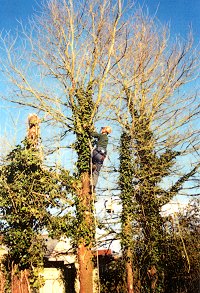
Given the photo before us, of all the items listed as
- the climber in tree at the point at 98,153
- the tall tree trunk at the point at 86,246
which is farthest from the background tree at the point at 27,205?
the climber in tree at the point at 98,153

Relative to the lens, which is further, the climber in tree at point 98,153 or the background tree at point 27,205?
the climber in tree at point 98,153

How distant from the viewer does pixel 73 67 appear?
11.8 metres

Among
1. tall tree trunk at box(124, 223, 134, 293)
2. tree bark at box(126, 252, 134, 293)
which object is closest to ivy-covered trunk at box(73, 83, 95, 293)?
tall tree trunk at box(124, 223, 134, 293)

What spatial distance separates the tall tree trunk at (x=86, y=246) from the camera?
9320 mm

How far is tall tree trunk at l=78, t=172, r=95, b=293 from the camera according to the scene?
932cm

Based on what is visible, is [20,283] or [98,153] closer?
[20,283]

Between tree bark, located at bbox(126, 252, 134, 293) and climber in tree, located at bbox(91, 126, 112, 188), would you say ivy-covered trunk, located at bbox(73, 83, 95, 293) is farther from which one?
tree bark, located at bbox(126, 252, 134, 293)

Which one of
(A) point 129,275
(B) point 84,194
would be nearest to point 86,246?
(B) point 84,194

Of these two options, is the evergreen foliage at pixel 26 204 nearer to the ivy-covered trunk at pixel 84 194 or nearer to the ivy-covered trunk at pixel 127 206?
the ivy-covered trunk at pixel 84 194

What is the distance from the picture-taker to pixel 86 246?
9.52 metres

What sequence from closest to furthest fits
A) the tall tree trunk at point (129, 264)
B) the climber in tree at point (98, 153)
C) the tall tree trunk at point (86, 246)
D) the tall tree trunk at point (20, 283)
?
the tall tree trunk at point (20, 283) → the tall tree trunk at point (86, 246) → the climber in tree at point (98, 153) → the tall tree trunk at point (129, 264)

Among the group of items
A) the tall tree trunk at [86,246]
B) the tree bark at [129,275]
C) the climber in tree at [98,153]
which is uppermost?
the climber in tree at [98,153]

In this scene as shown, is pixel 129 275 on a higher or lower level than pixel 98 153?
lower

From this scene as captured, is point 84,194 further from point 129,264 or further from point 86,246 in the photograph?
point 129,264
